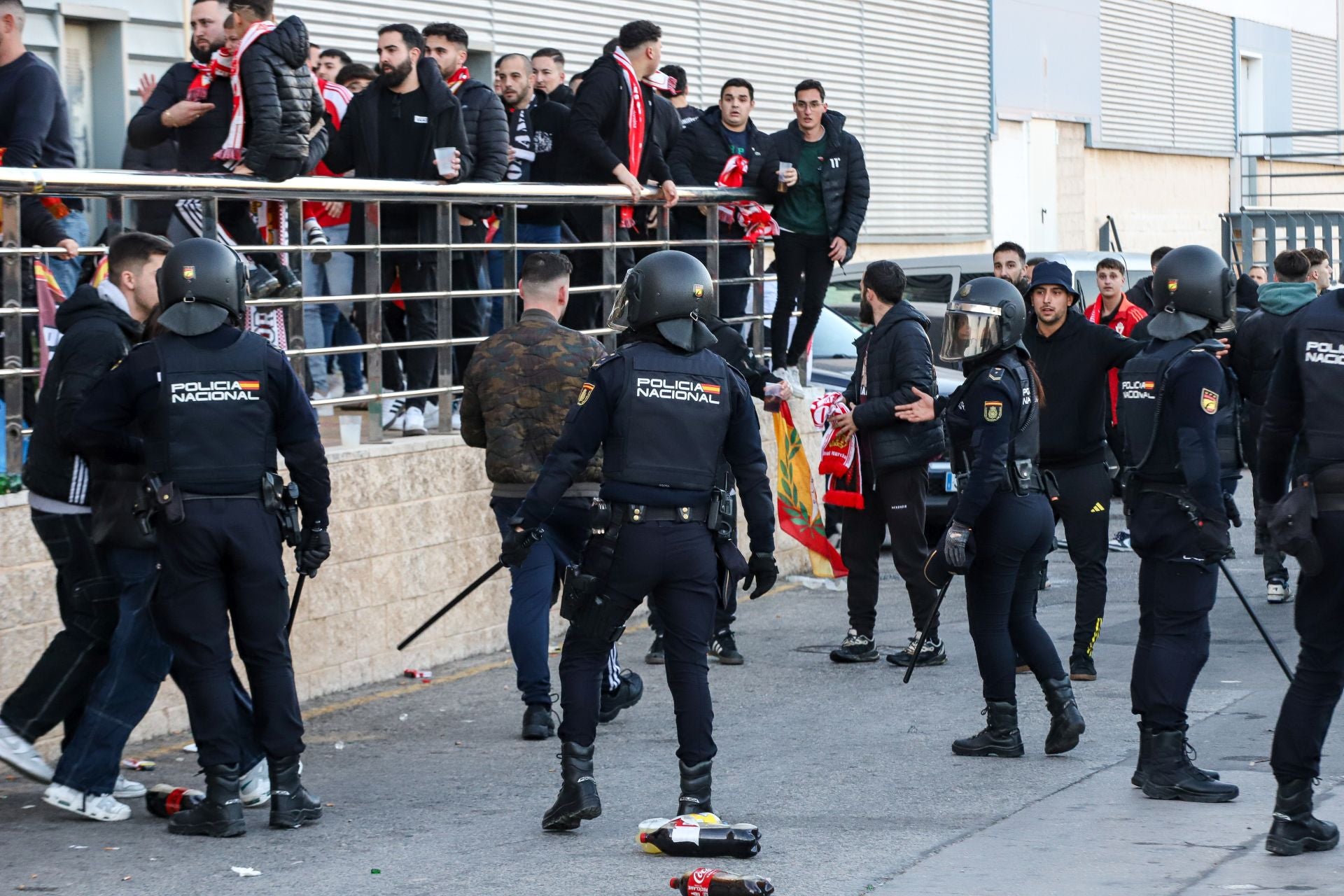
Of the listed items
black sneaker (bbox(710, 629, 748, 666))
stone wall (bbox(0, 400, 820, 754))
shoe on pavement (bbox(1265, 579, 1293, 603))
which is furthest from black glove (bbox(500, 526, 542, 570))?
shoe on pavement (bbox(1265, 579, 1293, 603))

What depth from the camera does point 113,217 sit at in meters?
7.86

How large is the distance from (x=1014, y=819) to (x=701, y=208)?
5.99 metres

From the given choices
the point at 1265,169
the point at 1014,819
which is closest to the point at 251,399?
the point at 1014,819

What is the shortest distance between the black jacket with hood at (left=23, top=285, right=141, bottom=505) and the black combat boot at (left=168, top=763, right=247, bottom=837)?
1.15 meters

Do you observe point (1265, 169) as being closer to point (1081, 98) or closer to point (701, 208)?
point (1081, 98)

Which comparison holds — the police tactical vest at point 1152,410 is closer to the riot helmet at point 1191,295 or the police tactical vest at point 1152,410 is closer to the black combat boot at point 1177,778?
the riot helmet at point 1191,295

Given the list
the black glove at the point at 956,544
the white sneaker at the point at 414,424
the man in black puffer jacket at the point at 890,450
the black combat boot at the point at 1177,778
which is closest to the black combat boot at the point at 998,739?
the black glove at the point at 956,544

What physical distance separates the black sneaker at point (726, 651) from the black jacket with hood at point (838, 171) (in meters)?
3.06

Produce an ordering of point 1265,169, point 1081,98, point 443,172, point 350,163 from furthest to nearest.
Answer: point 1265,169 < point 1081,98 < point 350,163 < point 443,172

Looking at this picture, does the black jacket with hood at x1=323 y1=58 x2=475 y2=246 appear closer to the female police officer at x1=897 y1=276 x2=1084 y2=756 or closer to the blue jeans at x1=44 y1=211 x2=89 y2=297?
the blue jeans at x1=44 y1=211 x2=89 y2=297

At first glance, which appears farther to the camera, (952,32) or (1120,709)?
(952,32)

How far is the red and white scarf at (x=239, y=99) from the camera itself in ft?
27.8

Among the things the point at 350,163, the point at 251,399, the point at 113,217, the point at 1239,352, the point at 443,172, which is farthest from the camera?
the point at 1239,352

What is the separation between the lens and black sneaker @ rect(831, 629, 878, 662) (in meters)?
9.73
